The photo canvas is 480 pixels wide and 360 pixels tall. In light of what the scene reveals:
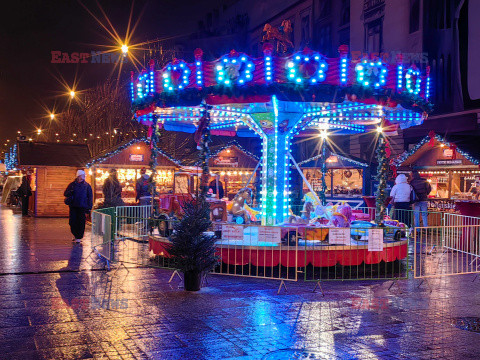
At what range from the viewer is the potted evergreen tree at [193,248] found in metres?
8.59

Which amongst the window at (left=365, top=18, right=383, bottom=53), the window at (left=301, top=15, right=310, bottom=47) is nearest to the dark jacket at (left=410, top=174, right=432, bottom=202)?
the window at (left=365, top=18, right=383, bottom=53)

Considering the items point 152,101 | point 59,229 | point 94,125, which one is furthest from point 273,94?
point 94,125

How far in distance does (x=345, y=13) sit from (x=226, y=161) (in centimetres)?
1341

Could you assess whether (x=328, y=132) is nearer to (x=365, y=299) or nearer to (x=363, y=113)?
(x=363, y=113)

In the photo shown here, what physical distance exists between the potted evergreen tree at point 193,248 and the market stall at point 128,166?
56.7 ft

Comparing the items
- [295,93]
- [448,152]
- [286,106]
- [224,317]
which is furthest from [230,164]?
[224,317]

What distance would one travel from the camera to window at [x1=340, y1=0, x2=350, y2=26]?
111 feet

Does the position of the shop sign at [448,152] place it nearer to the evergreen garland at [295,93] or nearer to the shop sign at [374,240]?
the evergreen garland at [295,93]

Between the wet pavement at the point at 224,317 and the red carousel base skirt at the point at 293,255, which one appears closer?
the wet pavement at the point at 224,317

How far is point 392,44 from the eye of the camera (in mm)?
28844

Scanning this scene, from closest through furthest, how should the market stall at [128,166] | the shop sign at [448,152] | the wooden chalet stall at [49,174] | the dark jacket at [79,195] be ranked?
the dark jacket at [79,195] → the shop sign at [448,152] → the wooden chalet stall at [49,174] → the market stall at [128,166]

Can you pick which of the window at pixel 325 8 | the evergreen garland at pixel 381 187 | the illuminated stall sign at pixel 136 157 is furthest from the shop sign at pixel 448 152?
the window at pixel 325 8

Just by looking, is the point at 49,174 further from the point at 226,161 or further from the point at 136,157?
the point at 226,161

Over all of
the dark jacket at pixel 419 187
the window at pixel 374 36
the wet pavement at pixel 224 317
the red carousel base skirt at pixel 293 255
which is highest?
the window at pixel 374 36
